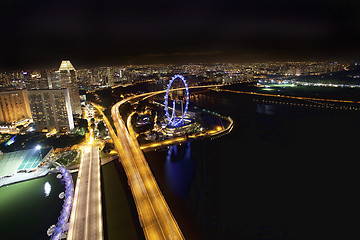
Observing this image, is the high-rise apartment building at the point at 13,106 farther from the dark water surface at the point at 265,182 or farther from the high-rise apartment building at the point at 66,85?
the dark water surface at the point at 265,182

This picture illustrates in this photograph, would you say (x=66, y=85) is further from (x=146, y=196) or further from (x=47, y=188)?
(x=146, y=196)

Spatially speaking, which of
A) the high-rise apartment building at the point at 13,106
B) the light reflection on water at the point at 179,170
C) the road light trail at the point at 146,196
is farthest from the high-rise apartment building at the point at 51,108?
the light reflection on water at the point at 179,170

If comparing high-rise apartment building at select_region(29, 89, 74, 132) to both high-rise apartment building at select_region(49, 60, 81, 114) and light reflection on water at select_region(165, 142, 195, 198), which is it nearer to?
high-rise apartment building at select_region(49, 60, 81, 114)

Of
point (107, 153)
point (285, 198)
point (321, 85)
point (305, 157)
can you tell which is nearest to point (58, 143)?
point (107, 153)

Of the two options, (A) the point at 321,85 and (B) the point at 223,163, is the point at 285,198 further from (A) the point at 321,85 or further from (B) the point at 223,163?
(A) the point at 321,85

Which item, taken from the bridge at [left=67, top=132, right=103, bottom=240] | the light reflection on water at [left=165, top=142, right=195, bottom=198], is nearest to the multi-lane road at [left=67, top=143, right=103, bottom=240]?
the bridge at [left=67, top=132, right=103, bottom=240]

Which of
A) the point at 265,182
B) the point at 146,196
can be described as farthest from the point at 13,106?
the point at 265,182

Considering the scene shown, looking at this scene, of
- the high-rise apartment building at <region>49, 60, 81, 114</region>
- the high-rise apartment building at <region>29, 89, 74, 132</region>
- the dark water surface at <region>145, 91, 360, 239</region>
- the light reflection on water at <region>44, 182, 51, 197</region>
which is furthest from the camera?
the high-rise apartment building at <region>49, 60, 81, 114</region>
